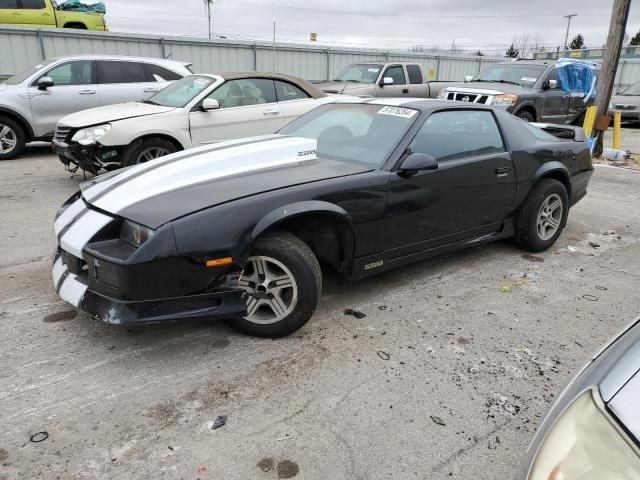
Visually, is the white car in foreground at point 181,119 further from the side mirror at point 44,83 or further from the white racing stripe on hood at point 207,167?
the white racing stripe on hood at point 207,167

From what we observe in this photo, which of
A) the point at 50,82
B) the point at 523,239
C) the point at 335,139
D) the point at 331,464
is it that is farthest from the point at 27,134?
the point at 331,464

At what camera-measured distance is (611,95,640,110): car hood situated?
15.6 meters

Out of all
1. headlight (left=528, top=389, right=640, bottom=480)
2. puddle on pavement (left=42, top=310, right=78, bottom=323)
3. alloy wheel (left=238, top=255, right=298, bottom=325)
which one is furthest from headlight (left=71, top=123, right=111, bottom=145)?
headlight (left=528, top=389, right=640, bottom=480)

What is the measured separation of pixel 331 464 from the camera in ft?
7.56

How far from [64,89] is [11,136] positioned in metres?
1.21

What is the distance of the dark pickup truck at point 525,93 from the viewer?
34.3 ft

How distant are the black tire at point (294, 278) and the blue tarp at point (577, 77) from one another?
35.7 ft

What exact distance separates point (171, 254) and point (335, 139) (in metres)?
1.90

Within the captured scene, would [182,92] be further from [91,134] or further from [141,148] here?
[91,134]

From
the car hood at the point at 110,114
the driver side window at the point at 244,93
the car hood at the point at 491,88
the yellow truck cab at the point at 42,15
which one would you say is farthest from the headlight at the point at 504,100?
the yellow truck cab at the point at 42,15

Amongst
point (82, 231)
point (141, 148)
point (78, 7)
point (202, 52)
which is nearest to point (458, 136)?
point (82, 231)

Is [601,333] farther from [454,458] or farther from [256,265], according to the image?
[256,265]

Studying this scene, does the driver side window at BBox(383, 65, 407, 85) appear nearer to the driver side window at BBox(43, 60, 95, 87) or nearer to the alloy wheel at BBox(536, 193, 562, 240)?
the driver side window at BBox(43, 60, 95, 87)

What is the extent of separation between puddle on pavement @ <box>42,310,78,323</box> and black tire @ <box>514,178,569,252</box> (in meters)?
3.84
